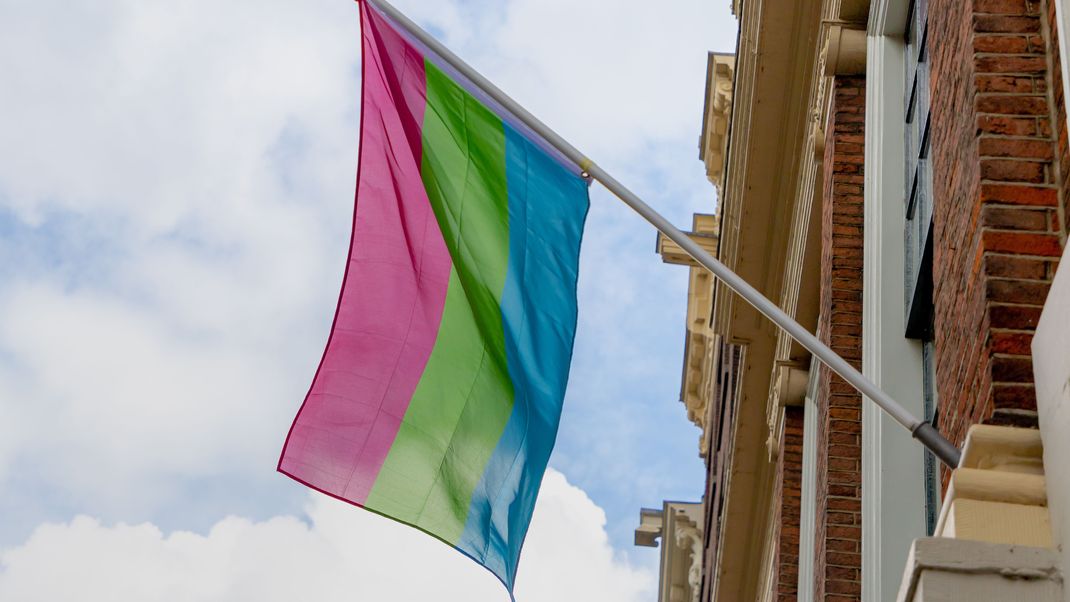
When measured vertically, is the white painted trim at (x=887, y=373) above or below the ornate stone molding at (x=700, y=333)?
below

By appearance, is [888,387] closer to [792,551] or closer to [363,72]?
[363,72]

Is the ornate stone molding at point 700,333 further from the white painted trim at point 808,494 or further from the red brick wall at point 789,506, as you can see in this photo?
the white painted trim at point 808,494

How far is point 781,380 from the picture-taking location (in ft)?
48.5

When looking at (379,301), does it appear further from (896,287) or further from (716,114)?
(716,114)

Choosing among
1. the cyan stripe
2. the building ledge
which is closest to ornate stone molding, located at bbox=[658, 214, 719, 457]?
the cyan stripe

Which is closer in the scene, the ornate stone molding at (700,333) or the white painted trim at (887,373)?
the white painted trim at (887,373)

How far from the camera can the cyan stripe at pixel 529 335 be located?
8523mm

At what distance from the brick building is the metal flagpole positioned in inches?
8.1

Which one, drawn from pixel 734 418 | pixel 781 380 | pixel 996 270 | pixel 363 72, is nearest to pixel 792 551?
pixel 781 380

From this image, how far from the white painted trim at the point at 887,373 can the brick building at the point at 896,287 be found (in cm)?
1

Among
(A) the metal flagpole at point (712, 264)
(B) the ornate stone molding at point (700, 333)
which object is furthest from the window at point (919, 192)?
(B) the ornate stone molding at point (700, 333)

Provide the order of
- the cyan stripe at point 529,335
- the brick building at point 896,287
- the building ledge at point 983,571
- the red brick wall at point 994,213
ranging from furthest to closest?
the cyan stripe at point 529,335 < the red brick wall at point 994,213 < the brick building at point 896,287 < the building ledge at point 983,571

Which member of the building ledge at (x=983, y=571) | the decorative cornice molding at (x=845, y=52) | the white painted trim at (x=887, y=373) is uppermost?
the decorative cornice molding at (x=845, y=52)

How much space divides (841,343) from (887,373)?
204 cm
